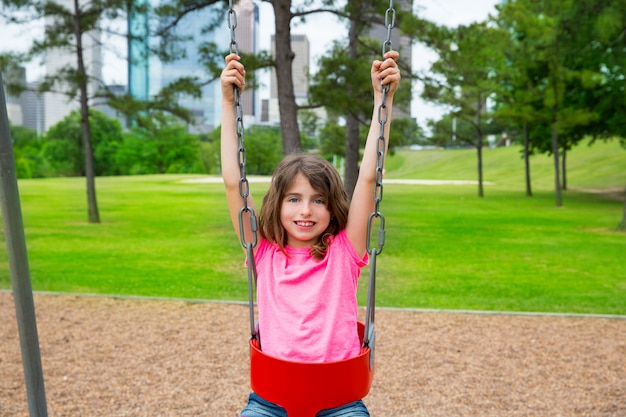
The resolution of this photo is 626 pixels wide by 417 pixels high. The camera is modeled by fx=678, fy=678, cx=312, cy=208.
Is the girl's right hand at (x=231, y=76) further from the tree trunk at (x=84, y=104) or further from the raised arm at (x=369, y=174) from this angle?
the tree trunk at (x=84, y=104)

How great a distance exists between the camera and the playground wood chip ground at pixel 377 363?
397cm

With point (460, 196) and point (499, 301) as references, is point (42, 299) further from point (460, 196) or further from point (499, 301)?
point (460, 196)

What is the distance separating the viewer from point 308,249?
2.21 m

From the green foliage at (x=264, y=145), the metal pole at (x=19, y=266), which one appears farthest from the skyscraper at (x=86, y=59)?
the green foliage at (x=264, y=145)

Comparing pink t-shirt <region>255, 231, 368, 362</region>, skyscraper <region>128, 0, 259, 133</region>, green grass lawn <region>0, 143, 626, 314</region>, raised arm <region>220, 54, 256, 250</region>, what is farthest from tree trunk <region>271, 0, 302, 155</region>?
pink t-shirt <region>255, 231, 368, 362</region>

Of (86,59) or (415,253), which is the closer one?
(415,253)

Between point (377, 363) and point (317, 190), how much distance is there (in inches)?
112

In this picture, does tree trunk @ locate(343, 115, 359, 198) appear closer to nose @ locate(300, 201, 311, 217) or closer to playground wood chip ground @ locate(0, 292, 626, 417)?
playground wood chip ground @ locate(0, 292, 626, 417)

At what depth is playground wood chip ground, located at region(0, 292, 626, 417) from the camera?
13.0ft

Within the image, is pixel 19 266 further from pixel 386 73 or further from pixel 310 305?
pixel 386 73

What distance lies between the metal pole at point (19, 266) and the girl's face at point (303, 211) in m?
1.33

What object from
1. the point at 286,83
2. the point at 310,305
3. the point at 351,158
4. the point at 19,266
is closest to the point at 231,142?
the point at 310,305

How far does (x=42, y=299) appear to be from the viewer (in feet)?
22.6

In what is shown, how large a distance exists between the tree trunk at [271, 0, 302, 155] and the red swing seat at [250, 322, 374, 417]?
8146 millimetres
